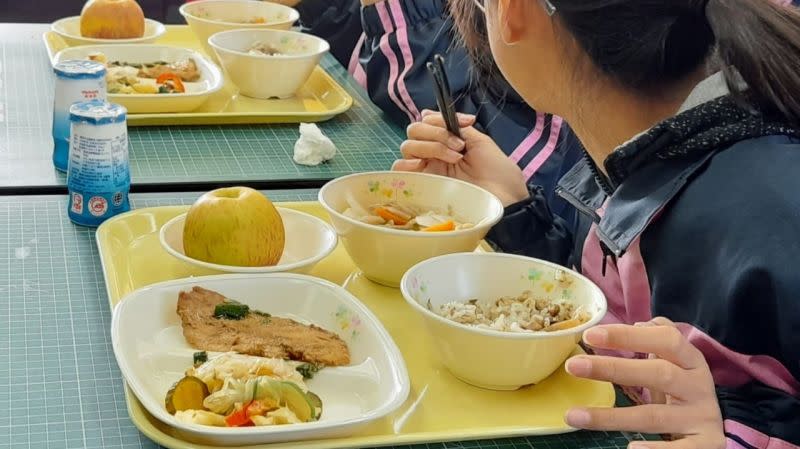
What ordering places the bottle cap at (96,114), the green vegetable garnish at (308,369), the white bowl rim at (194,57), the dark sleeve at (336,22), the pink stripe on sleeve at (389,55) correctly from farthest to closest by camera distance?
the dark sleeve at (336,22)
the pink stripe on sleeve at (389,55)
the white bowl rim at (194,57)
the bottle cap at (96,114)
the green vegetable garnish at (308,369)

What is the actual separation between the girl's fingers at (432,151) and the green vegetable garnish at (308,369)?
21.6 inches

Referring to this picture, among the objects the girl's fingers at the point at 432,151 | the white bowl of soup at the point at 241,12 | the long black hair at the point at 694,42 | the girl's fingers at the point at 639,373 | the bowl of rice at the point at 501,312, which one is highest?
the long black hair at the point at 694,42

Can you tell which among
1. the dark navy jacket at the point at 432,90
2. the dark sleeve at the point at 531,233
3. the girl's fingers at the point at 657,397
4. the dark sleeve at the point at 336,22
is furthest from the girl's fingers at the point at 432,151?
the dark sleeve at the point at 336,22

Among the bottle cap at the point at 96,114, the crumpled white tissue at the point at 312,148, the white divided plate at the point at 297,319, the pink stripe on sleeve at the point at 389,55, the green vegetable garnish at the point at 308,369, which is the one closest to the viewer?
the white divided plate at the point at 297,319

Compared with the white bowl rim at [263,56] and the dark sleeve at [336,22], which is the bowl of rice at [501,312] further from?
the dark sleeve at [336,22]

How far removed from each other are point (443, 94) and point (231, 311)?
52 centimetres

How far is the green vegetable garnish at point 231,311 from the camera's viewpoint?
1.05 metres

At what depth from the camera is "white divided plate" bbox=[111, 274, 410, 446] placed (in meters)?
0.86

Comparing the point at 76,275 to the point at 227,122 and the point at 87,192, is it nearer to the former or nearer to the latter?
the point at 87,192

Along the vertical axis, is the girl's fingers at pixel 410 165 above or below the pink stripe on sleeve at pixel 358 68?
above

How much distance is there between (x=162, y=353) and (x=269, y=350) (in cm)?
10

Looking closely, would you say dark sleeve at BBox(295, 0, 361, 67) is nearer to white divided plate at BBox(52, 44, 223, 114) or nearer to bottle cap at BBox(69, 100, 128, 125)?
white divided plate at BBox(52, 44, 223, 114)

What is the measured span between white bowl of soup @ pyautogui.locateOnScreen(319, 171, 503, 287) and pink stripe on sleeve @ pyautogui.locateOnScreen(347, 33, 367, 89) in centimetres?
64

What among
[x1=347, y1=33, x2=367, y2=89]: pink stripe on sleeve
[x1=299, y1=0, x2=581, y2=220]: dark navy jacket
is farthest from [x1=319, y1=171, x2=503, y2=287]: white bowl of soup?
[x1=347, y1=33, x2=367, y2=89]: pink stripe on sleeve
